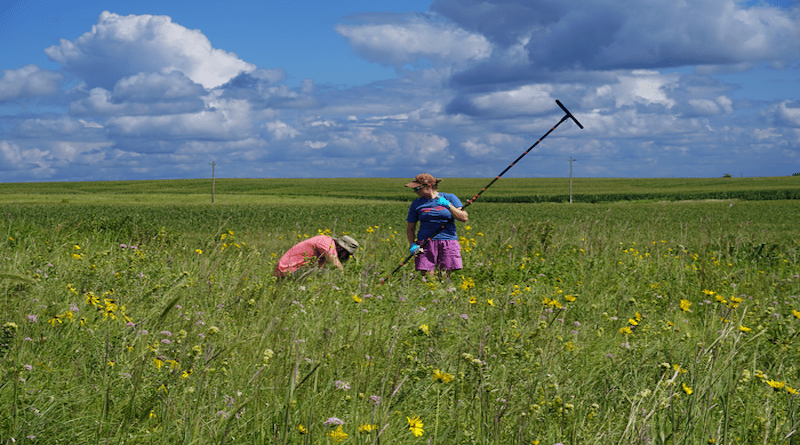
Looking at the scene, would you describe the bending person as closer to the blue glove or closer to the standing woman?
the standing woman

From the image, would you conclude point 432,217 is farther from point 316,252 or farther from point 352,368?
point 352,368

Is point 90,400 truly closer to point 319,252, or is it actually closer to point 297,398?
point 297,398

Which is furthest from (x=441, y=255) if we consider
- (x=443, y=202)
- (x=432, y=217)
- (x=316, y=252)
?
(x=316, y=252)

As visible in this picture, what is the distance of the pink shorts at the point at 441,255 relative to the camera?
6.77 meters

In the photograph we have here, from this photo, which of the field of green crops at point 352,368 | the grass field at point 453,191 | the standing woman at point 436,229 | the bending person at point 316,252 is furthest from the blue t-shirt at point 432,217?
the grass field at point 453,191

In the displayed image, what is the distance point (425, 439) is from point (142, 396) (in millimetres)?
1240

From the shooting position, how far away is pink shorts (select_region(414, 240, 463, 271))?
22.2 feet

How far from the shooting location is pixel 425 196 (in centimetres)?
673

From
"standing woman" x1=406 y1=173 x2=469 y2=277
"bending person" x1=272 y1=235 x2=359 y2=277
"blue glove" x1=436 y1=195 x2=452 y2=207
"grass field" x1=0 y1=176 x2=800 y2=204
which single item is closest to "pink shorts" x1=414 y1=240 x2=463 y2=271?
"standing woman" x1=406 y1=173 x2=469 y2=277

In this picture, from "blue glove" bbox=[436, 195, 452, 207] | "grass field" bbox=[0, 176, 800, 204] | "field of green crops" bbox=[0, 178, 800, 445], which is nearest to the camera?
"field of green crops" bbox=[0, 178, 800, 445]

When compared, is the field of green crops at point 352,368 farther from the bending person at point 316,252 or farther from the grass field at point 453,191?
the grass field at point 453,191

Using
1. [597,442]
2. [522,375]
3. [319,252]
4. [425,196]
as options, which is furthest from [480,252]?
[597,442]

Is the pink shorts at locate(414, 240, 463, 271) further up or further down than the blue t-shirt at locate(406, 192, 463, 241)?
further down

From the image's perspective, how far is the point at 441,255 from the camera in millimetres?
6840
